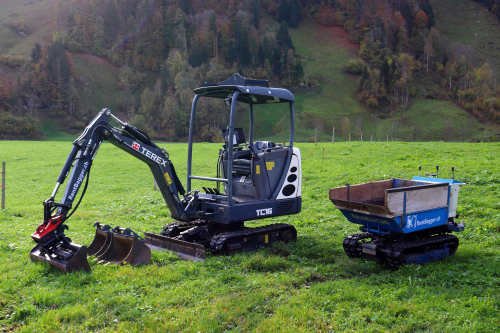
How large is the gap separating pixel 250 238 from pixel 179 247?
1.56 m

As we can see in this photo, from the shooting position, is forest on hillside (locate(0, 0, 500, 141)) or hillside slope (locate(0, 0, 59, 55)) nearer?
forest on hillside (locate(0, 0, 500, 141))

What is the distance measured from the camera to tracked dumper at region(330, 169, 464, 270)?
6.93 metres

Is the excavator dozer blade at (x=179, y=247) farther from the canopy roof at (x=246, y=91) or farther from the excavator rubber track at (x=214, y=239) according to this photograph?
the canopy roof at (x=246, y=91)

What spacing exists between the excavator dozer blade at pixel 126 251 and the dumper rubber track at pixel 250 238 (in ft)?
4.64

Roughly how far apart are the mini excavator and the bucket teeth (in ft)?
0.06

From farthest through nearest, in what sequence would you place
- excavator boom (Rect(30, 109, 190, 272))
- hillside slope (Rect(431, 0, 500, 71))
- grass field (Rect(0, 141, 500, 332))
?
hillside slope (Rect(431, 0, 500, 71))
excavator boom (Rect(30, 109, 190, 272))
grass field (Rect(0, 141, 500, 332))

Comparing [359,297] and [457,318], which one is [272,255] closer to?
[359,297]

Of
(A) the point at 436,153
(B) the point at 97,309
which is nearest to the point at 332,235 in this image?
(B) the point at 97,309

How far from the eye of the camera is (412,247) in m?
7.18

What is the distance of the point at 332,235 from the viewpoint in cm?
994

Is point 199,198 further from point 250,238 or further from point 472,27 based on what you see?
point 472,27

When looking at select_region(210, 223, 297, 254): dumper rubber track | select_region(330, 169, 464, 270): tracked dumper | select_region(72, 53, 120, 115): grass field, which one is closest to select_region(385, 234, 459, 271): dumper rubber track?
select_region(330, 169, 464, 270): tracked dumper

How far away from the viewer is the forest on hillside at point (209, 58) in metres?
97.1

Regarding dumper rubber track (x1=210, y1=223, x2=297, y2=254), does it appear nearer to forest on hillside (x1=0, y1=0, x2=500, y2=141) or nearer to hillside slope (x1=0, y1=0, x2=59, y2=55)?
forest on hillside (x1=0, y1=0, x2=500, y2=141)
